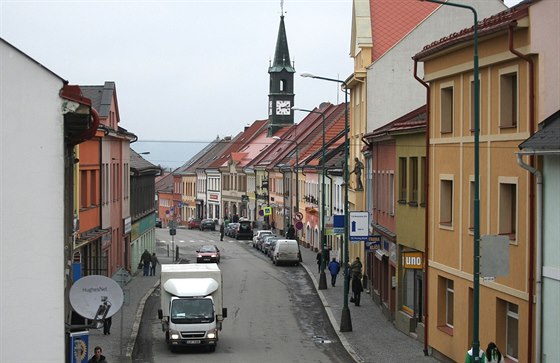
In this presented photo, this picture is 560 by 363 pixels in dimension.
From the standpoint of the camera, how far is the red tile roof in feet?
168

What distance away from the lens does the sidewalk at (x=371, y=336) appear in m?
30.0

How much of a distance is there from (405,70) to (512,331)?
26.0 metres

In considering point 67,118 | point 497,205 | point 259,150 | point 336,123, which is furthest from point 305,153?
point 67,118

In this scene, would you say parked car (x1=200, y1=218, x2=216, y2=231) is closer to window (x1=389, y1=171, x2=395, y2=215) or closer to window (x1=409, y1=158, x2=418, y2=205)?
window (x1=389, y1=171, x2=395, y2=215)

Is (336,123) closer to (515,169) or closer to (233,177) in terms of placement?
(233,177)

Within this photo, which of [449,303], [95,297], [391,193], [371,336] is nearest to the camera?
[95,297]

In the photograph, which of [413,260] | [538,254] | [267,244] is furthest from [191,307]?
[267,244]

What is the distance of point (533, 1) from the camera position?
21.9 meters

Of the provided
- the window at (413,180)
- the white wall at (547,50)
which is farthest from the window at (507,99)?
the window at (413,180)

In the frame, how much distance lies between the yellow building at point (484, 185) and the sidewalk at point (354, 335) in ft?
5.20

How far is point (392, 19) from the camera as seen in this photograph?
5159 cm

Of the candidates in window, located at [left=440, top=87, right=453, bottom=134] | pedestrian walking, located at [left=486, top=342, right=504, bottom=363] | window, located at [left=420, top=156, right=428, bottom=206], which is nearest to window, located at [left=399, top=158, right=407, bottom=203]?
window, located at [left=420, top=156, right=428, bottom=206]

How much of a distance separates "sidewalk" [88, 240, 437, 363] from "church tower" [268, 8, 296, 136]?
224 ft

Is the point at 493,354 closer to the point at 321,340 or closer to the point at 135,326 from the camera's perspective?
the point at 321,340
